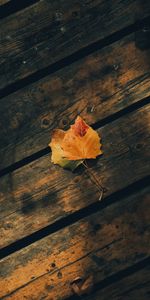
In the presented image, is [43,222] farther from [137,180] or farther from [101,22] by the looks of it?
[101,22]

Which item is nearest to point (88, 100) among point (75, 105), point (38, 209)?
point (75, 105)

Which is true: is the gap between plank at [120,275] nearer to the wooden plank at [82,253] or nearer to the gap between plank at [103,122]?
the wooden plank at [82,253]

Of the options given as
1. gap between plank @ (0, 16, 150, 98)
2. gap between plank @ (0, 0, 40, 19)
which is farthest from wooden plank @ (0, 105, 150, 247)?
gap between plank @ (0, 0, 40, 19)

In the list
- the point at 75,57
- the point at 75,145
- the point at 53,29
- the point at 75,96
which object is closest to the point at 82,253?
the point at 75,145

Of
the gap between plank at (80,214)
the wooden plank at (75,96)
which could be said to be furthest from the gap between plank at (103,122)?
the gap between plank at (80,214)

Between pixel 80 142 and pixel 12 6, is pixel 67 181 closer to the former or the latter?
pixel 80 142
